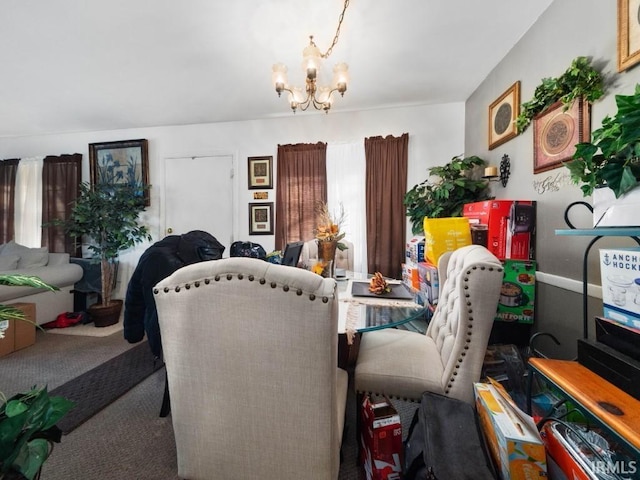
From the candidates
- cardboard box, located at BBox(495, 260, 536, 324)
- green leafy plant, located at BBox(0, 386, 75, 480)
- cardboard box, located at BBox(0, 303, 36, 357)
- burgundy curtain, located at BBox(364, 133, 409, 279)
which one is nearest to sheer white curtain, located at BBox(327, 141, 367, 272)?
burgundy curtain, located at BBox(364, 133, 409, 279)

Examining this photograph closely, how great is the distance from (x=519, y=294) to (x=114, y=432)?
2655 mm

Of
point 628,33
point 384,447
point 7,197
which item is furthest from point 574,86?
point 7,197

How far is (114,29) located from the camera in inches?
75.1

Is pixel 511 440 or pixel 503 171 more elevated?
pixel 503 171

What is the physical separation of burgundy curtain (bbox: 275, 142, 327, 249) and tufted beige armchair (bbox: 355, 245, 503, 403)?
6.77 ft

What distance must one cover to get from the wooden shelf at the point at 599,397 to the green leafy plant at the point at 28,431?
142 centimetres

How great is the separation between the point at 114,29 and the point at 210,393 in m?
2.58

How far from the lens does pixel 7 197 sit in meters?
3.96

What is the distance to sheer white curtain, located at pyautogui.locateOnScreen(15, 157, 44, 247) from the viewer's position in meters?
3.92

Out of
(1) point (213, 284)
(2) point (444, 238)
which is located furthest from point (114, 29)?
(2) point (444, 238)

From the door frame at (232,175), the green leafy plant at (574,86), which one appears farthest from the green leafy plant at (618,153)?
the door frame at (232,175)

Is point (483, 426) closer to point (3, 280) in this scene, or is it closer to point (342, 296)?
point (342, 296)

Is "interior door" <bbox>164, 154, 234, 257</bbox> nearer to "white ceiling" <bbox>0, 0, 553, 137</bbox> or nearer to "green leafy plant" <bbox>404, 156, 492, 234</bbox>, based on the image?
"white ceiling" <bbox>0, 0, 553, 137</bbox>

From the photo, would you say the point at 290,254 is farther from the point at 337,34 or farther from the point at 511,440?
the point at 337,34
